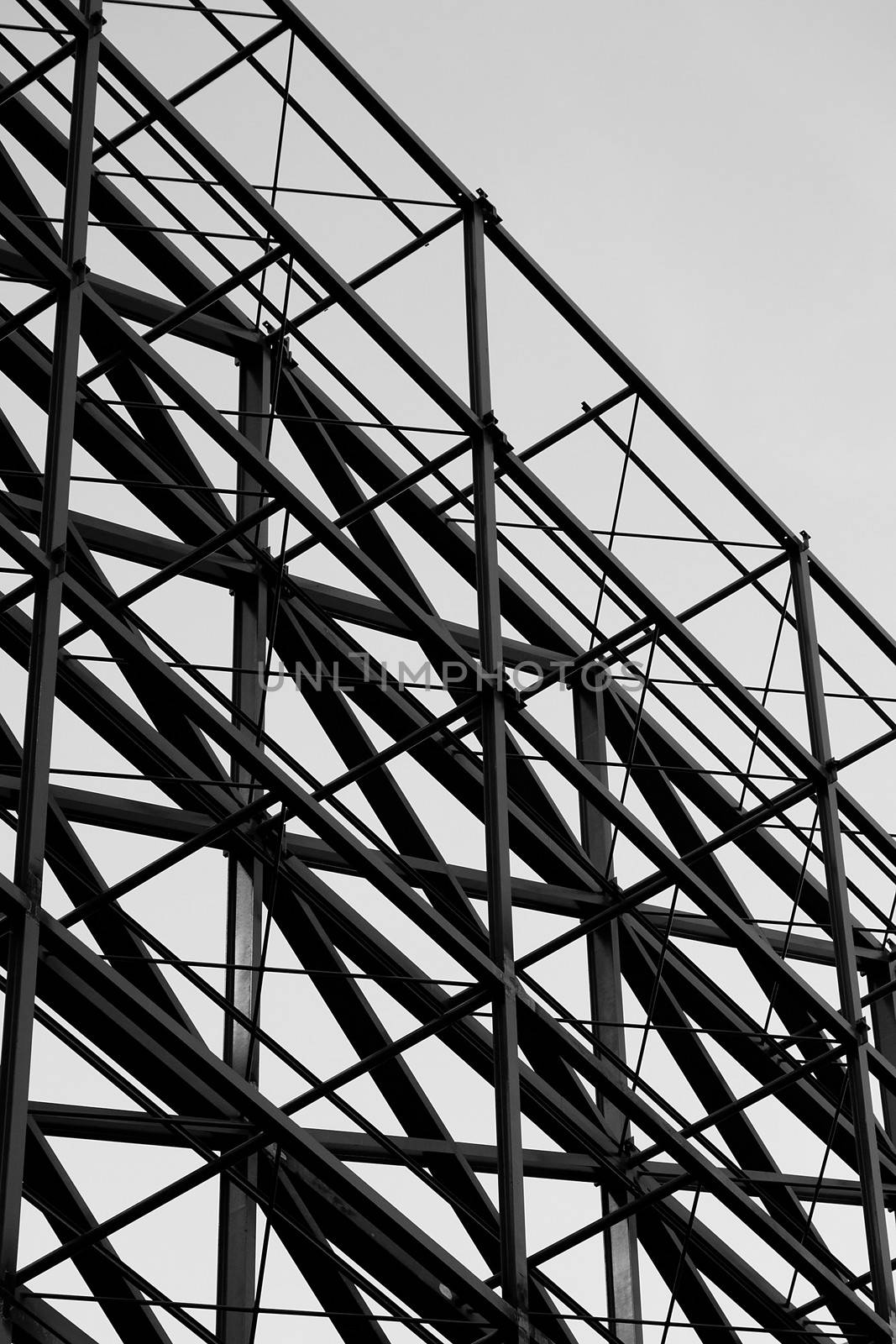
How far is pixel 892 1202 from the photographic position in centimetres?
1977

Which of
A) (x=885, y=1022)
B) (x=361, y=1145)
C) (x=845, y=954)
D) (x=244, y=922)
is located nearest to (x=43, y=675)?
(x=244, y=922)

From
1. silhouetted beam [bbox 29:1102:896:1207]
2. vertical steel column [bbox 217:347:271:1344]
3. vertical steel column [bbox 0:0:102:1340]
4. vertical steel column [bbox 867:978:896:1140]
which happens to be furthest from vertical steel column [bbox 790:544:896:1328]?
vertical steel column [bbox 0:0:102:1340]

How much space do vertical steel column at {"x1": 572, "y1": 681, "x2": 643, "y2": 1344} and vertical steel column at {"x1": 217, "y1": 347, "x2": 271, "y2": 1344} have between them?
2.68 meters

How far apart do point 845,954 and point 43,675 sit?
24.9ft

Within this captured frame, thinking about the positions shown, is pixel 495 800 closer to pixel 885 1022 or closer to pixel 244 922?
pixel 244 922

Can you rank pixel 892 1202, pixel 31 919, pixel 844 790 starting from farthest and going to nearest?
1. pixel 892 1202
2. pixel 844 790
3. pixel 31 919

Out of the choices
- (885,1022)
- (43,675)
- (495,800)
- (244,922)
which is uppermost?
(885,1022)

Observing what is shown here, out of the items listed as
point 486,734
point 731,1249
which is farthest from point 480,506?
point 731,1249

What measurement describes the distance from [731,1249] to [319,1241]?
3853 millimetres

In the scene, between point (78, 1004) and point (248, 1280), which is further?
point (248, 1280)

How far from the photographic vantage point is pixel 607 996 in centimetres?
1806

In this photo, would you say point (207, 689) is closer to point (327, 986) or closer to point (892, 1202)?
point (327, 986)

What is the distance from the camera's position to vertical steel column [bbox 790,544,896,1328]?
1603 cm

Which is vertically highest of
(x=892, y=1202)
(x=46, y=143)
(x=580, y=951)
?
(x=46, y=143)
